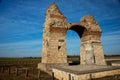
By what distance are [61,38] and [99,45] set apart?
6.10m

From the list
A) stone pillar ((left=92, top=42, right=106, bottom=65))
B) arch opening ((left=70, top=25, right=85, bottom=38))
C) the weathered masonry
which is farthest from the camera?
arch opening ((left=70, top=25, right=85, bottom=38))

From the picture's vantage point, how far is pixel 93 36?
17031 millimetres

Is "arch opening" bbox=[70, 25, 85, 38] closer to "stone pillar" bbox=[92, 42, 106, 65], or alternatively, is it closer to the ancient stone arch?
the ancient stone arch

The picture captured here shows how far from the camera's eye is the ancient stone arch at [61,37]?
45.0 feet

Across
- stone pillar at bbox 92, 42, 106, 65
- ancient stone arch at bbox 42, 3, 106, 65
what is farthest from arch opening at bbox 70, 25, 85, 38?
stone pillar at bbox 92, 42, 106, 65

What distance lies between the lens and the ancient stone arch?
45.0ft

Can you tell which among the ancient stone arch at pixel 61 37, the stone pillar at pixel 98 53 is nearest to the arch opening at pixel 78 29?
the ancient stone arch at pixel 61 37

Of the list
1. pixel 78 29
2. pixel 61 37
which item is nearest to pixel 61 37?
pixel 61 37

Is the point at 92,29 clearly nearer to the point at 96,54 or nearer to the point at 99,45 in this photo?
the point at 99,45

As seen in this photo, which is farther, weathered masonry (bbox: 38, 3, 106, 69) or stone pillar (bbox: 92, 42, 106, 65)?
stone pillar (bbox: 92, 42, 106, 65)

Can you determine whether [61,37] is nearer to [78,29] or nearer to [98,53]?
[78,29]

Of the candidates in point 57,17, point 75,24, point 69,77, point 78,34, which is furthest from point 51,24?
point 69,77

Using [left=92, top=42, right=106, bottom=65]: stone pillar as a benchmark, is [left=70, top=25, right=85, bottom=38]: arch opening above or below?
above

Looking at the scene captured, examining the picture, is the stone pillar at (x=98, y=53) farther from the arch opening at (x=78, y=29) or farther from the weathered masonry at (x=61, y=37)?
the arch opening at (x=78, y=29)
